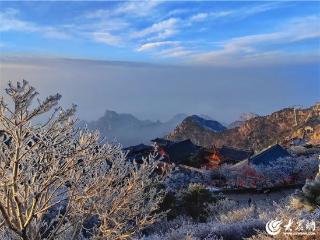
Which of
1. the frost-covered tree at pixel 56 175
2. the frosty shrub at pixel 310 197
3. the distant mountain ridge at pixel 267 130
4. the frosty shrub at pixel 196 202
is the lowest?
the distant mountain ridge at pixel 267 130

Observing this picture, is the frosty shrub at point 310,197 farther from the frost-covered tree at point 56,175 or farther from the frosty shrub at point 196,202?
the frosty shrub at point 196,202

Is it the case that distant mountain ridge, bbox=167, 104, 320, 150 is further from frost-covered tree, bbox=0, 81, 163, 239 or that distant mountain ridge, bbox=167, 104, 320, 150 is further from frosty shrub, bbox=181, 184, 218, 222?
frost-covered tree, bbox=0, 81, 163, 239

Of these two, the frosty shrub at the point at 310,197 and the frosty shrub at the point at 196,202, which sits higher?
the frosty shrub at the point at 310,197

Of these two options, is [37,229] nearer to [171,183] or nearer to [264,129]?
[171,183]

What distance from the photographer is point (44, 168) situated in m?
6.60

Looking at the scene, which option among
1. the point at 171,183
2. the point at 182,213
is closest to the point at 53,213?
the point at 182,213

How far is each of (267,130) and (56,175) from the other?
76353mm

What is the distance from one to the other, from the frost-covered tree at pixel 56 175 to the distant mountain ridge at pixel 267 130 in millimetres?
61867

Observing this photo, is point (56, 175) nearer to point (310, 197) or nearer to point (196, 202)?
point (310, 197)

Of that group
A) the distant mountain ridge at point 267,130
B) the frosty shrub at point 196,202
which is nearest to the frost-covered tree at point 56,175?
the frosty shrub at point 196,202

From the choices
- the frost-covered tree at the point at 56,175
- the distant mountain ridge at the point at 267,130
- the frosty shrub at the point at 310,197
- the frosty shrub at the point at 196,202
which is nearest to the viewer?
the frost-covered tree at the point at 56,175

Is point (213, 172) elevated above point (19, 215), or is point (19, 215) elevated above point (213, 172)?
point (19, 215)

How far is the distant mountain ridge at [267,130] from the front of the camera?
73.6m

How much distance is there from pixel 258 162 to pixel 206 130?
6301 cm
